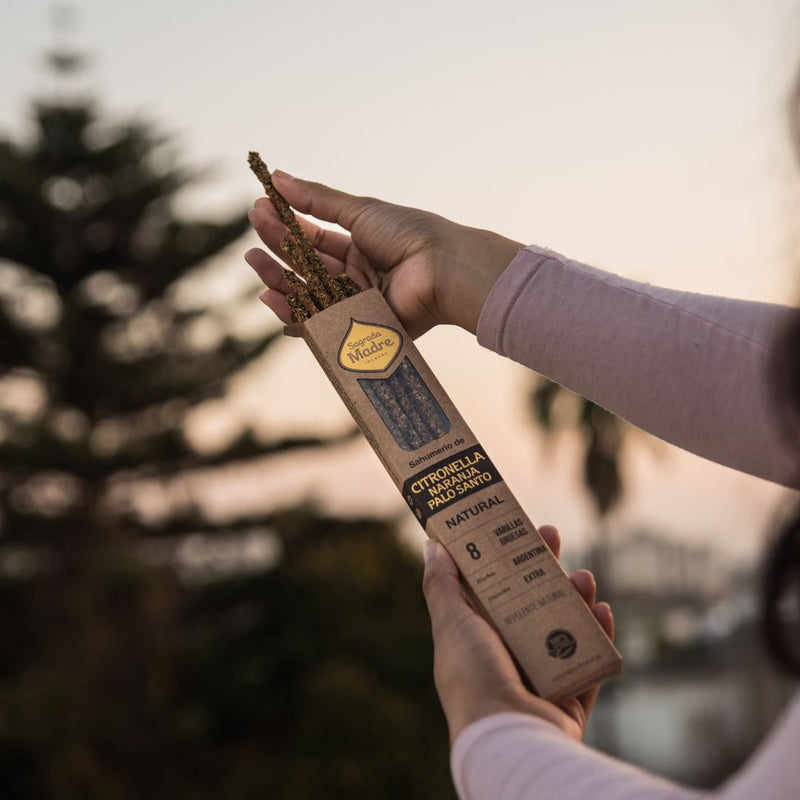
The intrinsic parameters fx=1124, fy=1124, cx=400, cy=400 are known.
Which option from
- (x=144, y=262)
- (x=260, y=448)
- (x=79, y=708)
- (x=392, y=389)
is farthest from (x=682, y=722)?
(x=392, y=389)

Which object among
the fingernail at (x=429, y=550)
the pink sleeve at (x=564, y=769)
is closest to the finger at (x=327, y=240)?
the fingernail at (x=429, y=550)

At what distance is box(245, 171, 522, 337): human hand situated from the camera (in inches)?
39.7

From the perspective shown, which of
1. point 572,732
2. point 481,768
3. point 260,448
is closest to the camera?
point 481,768

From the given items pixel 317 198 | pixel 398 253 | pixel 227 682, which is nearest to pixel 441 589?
pixel 398 253

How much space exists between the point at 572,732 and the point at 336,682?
1315 centimetres

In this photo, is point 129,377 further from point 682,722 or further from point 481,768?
point 481,768

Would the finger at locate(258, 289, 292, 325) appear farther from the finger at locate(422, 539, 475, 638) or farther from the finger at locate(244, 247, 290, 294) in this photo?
the finger at locate(422, 539, 475, 638)

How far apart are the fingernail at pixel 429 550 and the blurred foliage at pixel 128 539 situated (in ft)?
36.2

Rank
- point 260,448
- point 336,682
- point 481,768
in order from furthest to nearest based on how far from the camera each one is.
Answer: point 336,682 → point 260,448 → point 481,768

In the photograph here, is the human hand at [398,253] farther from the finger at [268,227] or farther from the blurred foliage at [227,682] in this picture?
the blurred foliage at [227,682]

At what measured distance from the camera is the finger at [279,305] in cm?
111

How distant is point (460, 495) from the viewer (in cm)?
95

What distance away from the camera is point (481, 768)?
25.5 inches

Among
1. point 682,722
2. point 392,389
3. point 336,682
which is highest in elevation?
point 392,389
